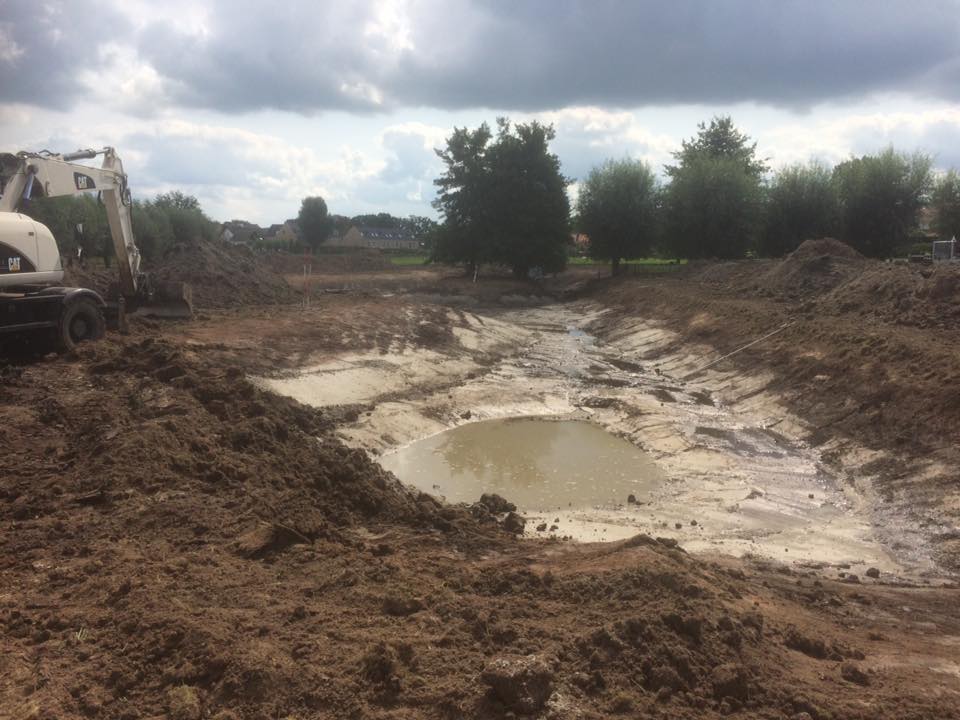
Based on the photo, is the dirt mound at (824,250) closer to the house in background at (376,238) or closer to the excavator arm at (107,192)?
the excavator arm at (107,192)

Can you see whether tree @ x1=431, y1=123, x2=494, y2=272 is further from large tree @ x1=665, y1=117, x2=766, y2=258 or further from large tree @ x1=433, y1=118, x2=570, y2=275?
large tree @ x1=665, y1=117, x2=766, y2=258

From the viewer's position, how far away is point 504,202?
5184 centimetres

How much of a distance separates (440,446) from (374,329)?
8.79m

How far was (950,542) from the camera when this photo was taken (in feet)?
33.0

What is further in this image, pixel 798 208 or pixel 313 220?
pixel 313 220

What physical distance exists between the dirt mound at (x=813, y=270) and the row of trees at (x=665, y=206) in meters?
13.9

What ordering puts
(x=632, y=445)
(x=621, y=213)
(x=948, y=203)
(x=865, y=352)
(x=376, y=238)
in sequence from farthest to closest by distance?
1. (x=376, y=238)
2. (x=621, y=213)
3. (x=948, y=203)
4. (x=865, y=352)
5. (x=632, y=445)

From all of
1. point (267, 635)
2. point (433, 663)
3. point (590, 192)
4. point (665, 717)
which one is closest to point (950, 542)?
point (665, 717)

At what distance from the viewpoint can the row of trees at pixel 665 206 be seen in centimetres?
4516

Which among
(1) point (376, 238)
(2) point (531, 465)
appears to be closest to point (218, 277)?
(2) point (531, 465)

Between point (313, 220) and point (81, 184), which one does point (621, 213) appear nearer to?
point (81, 184)

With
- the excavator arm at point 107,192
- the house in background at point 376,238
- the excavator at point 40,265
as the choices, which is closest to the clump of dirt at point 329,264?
the excavator arm at point 107,192

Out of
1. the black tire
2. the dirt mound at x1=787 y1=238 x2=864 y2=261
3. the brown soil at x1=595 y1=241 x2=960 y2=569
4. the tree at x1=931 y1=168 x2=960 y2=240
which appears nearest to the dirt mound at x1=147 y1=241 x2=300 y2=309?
the black tire

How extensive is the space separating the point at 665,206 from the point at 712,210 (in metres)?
4.36
